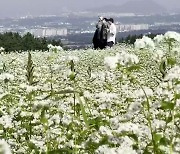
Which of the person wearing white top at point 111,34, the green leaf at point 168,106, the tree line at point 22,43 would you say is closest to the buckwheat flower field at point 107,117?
the green leaf at point 168,106

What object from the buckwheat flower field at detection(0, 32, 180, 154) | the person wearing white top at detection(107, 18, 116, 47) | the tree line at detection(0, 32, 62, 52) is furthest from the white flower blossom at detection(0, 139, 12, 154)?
the tree line at detection(0, 32, 62, 52)

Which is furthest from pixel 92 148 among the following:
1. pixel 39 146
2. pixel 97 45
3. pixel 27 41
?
pixel 27 41

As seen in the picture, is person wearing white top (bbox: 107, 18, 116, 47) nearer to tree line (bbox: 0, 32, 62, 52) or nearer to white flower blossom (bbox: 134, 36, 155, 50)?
tree line (bbox: 0, 32, 62, 52)

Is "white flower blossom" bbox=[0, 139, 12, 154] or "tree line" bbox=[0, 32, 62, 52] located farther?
"tree line" bbox=[0, 32, 62, 52]

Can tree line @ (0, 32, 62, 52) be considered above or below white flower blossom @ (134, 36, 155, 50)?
below

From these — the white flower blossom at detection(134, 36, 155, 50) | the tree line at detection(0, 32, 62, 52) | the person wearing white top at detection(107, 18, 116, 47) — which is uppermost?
the white flower blossom at detection(134, 36, 155, 50)

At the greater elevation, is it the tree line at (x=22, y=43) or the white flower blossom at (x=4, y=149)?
the white flower blossom at (x=4, y=149)

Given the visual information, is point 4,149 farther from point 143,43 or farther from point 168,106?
point 143,43

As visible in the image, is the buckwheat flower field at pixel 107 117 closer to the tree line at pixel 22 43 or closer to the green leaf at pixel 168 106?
the green leaf at pixel 168 106

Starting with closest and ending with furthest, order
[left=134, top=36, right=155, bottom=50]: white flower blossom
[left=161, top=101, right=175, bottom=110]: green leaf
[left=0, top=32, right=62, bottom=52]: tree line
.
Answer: [left=161, top=101, right=175, bottom=110]: green leaf
[left=134, top=36, right=155, bottom=50]: white flower blossom
[left=0, top=32, right=62, bottom=52]: tree line

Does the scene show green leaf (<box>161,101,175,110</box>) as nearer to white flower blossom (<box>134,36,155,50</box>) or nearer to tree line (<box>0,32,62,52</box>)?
white flower blossom (<box>134,36,155,50</box>)

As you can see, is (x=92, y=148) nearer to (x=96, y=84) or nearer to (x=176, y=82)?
(x=176, y=82)

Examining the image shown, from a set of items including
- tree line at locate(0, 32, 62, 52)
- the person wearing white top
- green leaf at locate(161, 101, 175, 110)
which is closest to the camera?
green leaf at locate(161, 101, 175, 110)

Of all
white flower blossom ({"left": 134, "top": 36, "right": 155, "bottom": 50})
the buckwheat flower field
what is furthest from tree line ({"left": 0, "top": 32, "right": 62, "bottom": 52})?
white flower blossom ({"left": 134, "top": 36, "right": 155, "bottom": 50})
